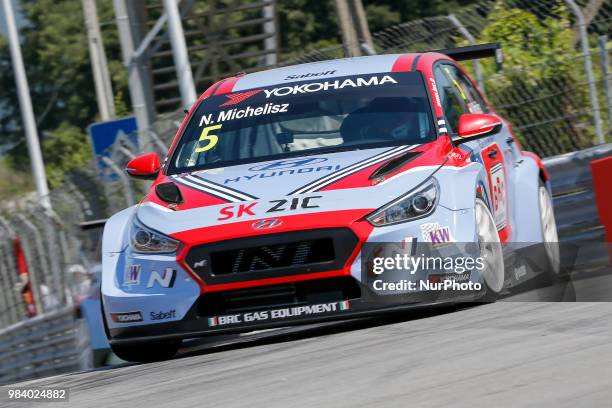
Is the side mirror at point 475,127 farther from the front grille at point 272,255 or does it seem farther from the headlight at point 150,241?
the headlight at point 150,241

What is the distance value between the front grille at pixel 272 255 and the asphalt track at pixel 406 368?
38 cm

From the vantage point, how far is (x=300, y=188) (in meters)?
6.98

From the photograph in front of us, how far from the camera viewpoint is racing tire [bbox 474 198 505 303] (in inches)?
273

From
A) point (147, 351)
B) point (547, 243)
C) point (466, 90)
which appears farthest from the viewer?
point (466, 90)

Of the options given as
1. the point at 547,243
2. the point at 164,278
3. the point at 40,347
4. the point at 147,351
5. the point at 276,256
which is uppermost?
the point at 276,256

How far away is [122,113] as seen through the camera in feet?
129

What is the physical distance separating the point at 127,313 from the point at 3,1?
81.1ft

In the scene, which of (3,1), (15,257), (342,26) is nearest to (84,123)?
(3,1)

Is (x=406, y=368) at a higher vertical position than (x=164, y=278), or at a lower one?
higher

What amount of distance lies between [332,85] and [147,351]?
1.96 metres

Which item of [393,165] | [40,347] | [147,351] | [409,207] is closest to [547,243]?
[393,165]

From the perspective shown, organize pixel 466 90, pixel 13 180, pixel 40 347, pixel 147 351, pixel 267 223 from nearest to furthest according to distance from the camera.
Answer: pixel 267 223, pixel 147 351, pixel 466 90, pixel 40 347, pixel 13 180

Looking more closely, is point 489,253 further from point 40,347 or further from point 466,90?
point 40,347

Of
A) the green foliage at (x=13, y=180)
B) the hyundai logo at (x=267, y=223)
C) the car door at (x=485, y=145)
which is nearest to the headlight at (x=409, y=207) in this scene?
the hyundai logo at (x=267, y=223)
